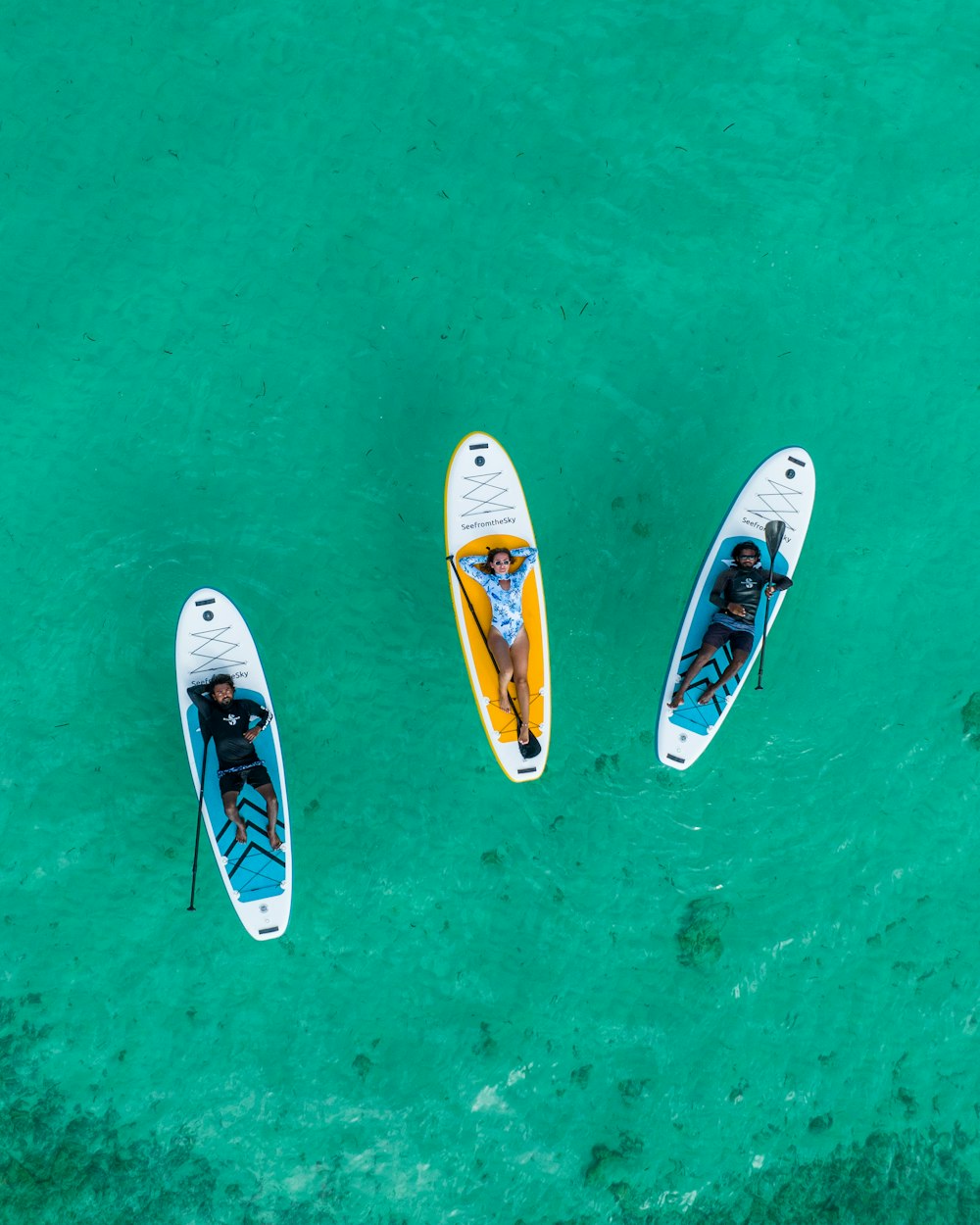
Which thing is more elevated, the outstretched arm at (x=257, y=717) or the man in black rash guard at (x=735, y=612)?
the man in black rash guard at (x=735, y=612)

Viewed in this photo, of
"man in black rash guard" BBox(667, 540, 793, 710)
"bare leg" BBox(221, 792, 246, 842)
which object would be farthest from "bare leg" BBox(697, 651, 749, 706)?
"bare leg" BBox(221, 792, 246, 842)

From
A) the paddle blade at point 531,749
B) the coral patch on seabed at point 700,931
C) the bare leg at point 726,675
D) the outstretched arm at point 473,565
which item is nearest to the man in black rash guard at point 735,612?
the bare leg at point 726,675

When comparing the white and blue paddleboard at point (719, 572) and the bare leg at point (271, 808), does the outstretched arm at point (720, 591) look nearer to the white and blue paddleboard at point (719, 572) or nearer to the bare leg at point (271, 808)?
the white and blue paddleboard at point (719, 572)

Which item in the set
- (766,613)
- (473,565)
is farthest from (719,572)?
(473,565)

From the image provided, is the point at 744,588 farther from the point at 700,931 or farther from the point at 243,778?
the point at 243,778

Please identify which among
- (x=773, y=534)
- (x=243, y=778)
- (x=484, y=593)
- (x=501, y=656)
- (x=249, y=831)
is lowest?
(x=249, y=831)

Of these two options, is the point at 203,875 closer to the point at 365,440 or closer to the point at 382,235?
the point at 365,440

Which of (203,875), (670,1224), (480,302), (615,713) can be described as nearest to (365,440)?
(480,302)
